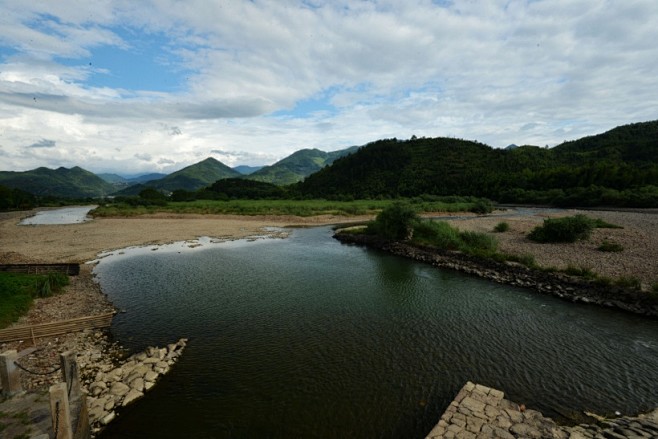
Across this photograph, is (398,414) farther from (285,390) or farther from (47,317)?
(47,317)

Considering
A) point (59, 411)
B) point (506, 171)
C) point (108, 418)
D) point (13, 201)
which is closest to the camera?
point (59, 411)

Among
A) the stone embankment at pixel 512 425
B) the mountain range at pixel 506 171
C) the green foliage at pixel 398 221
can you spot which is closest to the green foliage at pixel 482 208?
the mountain range at pixel 506 171

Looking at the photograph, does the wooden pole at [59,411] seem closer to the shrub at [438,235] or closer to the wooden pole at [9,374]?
the wooden pole at [9,374]

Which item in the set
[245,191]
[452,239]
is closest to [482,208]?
[452,239]

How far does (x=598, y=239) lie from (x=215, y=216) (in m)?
78.8

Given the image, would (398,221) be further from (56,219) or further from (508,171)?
(508,171)

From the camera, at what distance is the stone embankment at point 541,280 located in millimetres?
21172

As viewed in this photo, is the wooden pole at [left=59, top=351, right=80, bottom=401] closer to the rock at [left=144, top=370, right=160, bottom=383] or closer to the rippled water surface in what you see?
the rock at [left=144, top=370, right=160, bottom=383]

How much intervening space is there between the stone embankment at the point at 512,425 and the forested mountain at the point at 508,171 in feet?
267

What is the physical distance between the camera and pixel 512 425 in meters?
10.5

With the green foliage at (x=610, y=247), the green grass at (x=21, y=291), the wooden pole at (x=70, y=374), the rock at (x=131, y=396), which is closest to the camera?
the wooden pole at (x=70, y=374)

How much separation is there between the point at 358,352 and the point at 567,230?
109 feet

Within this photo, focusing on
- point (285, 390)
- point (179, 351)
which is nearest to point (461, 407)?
point (285, 390)

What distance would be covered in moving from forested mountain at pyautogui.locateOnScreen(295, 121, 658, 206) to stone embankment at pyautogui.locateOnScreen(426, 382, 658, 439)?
81508mm
